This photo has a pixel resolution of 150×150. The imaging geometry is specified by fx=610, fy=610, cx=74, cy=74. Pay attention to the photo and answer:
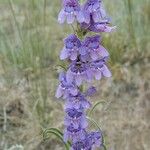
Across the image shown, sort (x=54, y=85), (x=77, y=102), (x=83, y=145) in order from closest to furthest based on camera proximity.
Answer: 1. (x=77, y=102)
2. (x=83, y=145)
3. (x=54, y=85)

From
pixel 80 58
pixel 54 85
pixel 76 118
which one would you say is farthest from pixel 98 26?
pixel 54 85

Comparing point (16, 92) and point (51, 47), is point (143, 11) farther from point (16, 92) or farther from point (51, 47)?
point (16, 92)

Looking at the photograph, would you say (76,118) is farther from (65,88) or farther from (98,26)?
(98,26)

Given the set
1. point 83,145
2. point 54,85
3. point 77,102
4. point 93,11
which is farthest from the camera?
point 54,85

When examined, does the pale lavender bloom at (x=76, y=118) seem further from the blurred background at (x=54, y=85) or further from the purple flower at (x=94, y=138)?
the blurred background at (x=54, y=85)

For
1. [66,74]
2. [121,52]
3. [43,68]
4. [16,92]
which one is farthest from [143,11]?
[66,74]

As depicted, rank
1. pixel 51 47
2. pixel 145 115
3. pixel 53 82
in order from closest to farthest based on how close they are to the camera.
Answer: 1. pixel 145 115
2. pixel 53 82
3. pixel 51 47

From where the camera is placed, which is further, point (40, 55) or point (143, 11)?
point (143, 11)
